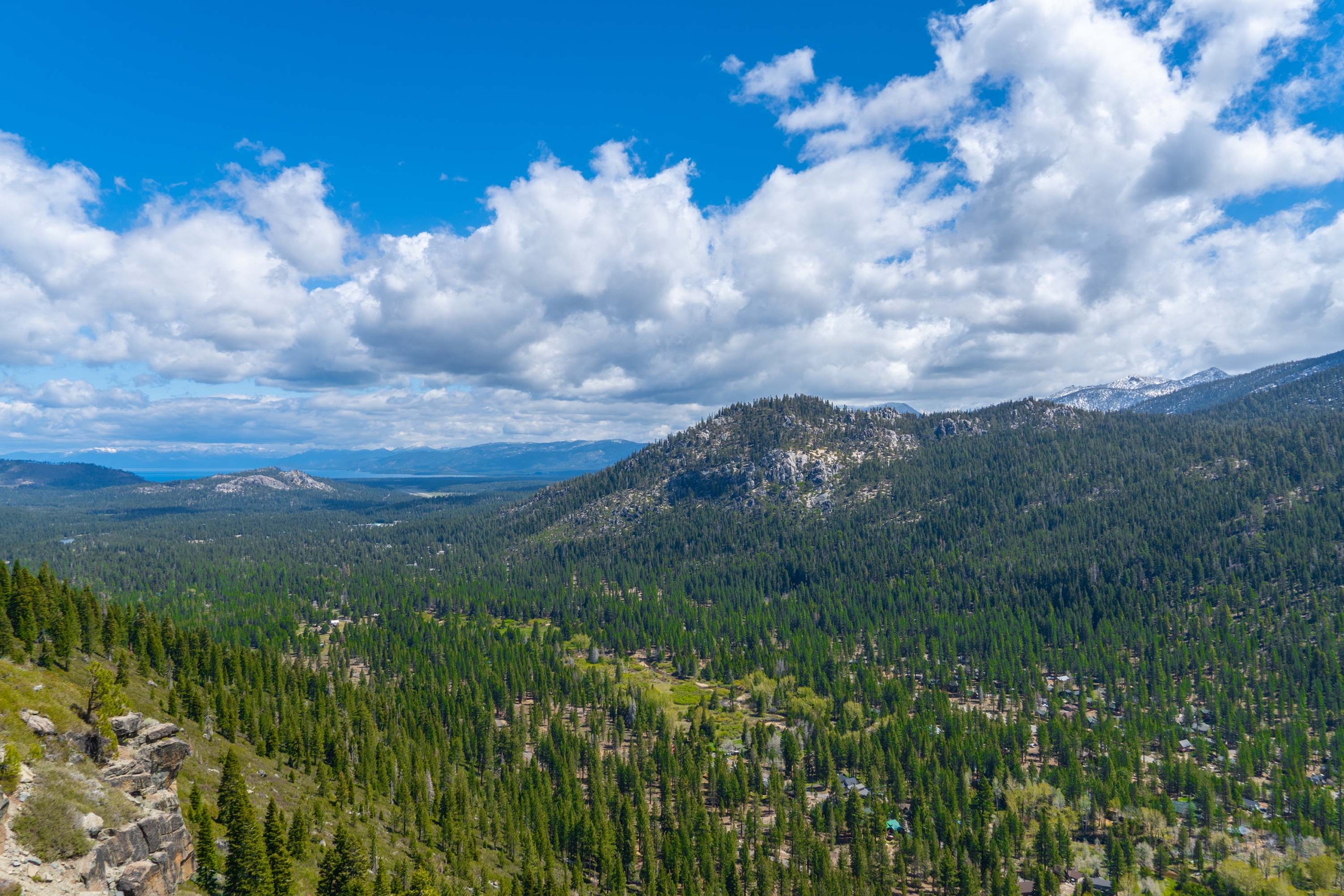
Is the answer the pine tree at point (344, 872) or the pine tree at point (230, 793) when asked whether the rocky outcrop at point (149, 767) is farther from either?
the pine tree at point (344, 872)

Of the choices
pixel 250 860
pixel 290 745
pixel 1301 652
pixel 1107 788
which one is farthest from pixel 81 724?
pixel 1301 652

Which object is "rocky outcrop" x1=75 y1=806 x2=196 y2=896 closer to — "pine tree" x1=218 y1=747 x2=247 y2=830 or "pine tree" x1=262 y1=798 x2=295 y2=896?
"pine tree" x1=262 y1=798 x2=295 y2=896

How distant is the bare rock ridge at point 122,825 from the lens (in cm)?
3988

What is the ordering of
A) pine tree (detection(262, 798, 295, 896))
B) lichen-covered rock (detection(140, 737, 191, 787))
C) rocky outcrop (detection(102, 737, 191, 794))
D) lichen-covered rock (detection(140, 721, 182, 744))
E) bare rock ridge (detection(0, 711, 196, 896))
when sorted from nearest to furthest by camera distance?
bare rock ridge (detection(0, 711, 196, 896)) < rocky outcrop (detection(102, 737, 191, 794)) < pine tree (detection(262, 798, 295, 896)) < lichen-covered rock (detection(140, 737, 191, 787)) < lichen-covered rock (detection(140, 721, 182, 744))

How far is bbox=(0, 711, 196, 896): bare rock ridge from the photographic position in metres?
39.9

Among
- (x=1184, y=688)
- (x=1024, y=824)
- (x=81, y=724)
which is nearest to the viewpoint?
(x=81, y=724)

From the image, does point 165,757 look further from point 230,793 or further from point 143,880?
point 143,880

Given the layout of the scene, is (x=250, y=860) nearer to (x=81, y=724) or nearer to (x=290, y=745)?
(x=81, y=724)

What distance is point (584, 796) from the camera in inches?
5428

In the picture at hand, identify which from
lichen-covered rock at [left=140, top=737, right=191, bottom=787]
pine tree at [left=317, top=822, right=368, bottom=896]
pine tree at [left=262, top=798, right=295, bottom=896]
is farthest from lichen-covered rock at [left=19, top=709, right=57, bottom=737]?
pine tree at [left=317, top=822, right=368, bottom=896]

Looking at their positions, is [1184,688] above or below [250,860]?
below

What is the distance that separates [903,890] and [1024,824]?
34.6 m

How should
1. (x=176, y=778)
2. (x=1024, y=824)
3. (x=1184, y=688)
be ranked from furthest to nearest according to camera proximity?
(x=1184, y=688) < (x=1024, y=824) < (x=176, y=778)

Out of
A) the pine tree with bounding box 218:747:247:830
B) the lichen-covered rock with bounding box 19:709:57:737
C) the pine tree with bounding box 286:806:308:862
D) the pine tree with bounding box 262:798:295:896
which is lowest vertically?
the pine tree with bounding box 286:806:308:862
